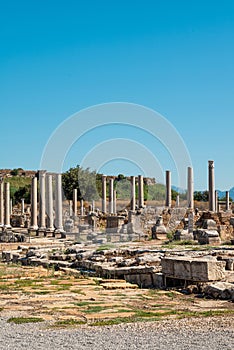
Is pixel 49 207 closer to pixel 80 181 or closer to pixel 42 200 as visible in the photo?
pixel 42 200

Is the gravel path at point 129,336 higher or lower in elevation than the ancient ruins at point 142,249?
lower

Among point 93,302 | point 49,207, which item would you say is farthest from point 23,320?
point 49,207

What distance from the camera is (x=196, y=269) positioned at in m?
12.2

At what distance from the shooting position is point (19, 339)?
755 centimetres

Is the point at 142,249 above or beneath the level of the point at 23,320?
above

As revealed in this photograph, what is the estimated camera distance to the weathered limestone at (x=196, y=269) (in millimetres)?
12055

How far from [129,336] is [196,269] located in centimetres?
482

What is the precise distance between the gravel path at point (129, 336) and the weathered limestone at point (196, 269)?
3.30 meters

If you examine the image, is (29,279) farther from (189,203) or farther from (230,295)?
(189,203)

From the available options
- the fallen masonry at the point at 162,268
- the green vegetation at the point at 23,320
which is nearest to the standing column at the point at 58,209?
the fallen masonry at the point at 162,268

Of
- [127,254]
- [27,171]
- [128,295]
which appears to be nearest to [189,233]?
[127,254]

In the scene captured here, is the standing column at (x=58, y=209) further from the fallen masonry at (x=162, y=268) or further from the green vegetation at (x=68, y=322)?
the green vegetation at (x=68, y=322)

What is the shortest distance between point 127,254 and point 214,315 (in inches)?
378

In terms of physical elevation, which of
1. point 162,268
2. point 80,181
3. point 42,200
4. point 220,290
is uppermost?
point 80,181
